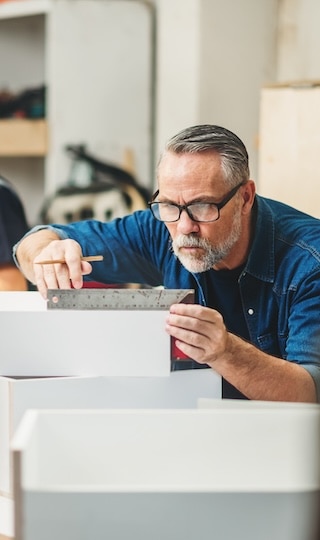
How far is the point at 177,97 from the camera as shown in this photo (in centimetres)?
361

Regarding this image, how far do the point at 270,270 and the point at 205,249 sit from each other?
0.49 ft

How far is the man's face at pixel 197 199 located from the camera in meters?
1.85

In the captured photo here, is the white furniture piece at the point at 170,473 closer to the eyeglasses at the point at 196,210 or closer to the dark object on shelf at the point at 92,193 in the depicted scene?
the eyeglasses at the point at 196,210

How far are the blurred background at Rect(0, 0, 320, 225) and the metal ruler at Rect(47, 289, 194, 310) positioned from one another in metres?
2.10

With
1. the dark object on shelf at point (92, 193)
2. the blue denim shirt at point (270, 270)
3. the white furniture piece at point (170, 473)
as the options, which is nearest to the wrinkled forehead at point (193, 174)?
the blue denim shirt at point (270, 270)

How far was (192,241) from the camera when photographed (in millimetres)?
1861

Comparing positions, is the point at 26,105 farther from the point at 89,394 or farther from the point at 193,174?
the point at 89,394

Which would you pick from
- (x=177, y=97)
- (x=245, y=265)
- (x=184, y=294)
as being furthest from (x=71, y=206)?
(x=184, y=294)

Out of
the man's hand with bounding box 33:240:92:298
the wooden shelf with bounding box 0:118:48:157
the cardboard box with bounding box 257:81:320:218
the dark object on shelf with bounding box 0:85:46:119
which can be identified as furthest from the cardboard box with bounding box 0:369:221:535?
the dark object on shelf with bounding box 0:85:46:119

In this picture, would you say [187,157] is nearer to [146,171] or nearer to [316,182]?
[316,182]

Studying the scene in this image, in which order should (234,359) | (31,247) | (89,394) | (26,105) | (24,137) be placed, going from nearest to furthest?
(89,394) → (234,359) → (31,247) → (24,137) → (26,105)

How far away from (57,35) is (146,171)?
65 centimetres

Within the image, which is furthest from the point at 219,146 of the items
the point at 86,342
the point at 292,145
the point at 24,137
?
the point at 24,137

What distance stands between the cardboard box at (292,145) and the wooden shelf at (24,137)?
1.34 m
